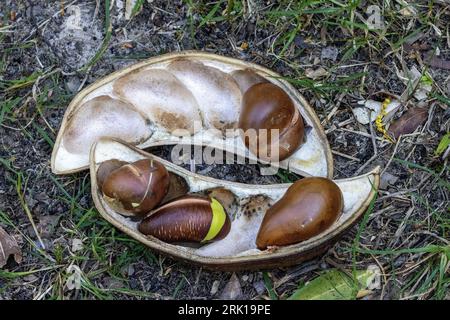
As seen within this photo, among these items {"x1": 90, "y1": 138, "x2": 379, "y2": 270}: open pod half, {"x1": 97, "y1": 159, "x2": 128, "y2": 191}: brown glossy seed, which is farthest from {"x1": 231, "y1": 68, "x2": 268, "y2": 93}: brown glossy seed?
{"x1": 97, "y1": 159, "x2": 128, "y2": 191}: brown glossy seed

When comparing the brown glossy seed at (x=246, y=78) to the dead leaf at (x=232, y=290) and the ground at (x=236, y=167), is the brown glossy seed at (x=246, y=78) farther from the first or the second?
the dead leaf at (x=232, y=290)

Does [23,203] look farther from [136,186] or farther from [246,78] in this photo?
[246,78]

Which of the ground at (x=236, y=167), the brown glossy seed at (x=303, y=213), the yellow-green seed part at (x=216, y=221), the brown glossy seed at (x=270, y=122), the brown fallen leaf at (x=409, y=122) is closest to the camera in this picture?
the brown glossy seed at (x=303, y=213)

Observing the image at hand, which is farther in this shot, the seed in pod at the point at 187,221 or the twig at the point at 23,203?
the twig at the point at 23,203

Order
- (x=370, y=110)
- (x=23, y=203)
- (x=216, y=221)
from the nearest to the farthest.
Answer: (x=216, y=221), (x=23, y=203), (x=370, y=110)

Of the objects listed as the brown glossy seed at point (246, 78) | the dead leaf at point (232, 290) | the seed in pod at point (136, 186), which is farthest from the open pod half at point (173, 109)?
the dead leaf at point (232, 290)

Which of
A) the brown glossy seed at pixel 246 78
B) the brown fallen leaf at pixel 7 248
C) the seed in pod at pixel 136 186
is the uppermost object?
the brown glossy seed at pixel 246 78

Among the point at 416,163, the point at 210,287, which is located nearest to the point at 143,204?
the point at 210,287

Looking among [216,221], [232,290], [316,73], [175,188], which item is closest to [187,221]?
[216,221]
